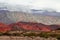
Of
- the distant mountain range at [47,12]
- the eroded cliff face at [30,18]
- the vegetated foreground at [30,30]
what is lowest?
the vegetated foreground at [30,30]

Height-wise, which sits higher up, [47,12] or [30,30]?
[47,12]

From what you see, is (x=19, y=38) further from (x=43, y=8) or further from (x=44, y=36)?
(x=43, y=8)

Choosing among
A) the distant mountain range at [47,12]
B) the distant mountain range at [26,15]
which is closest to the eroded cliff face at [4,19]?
the distant mountain range at [26,15]

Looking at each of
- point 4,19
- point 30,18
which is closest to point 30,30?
point 30,18

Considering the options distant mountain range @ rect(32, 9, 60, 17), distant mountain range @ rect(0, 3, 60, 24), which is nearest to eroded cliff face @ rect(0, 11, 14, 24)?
distant mountain range @ rect(0, 3, 60, 24)

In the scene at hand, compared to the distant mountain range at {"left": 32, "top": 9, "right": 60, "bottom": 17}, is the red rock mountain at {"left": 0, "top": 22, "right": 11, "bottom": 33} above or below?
below

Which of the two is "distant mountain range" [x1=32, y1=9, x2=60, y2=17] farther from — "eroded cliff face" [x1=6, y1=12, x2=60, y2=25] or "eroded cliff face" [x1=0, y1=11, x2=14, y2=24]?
"eroded cliff face" [x1=0, y1=11, x2=14, y2=24]

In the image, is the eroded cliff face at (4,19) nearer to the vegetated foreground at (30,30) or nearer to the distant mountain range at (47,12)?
the vegetated foreground at (30,30)

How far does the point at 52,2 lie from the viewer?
48.7 inches

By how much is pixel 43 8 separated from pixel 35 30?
0.17 metres

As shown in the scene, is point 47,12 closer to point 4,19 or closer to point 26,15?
point 26,15

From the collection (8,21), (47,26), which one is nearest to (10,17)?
(8,21)

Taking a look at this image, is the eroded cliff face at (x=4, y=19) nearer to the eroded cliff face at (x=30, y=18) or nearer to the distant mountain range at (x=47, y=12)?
the eroded cliff face at (x=30, y=18)

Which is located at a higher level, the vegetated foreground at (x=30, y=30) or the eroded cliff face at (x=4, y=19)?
the eroded cliff face at (x=4, y=19)
